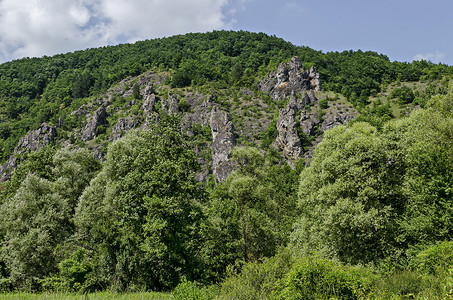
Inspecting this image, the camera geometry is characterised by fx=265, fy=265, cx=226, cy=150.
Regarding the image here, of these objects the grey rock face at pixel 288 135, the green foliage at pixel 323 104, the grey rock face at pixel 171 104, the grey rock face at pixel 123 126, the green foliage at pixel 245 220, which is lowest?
the green foliage at pixel 245 220

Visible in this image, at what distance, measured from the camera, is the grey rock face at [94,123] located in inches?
4639

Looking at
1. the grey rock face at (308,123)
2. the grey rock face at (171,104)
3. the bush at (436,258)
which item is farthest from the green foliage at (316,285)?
the grey rock face at (171,104)

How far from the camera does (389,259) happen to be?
54.6ft

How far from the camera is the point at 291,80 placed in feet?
460

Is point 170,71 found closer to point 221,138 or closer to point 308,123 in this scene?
point 221,138

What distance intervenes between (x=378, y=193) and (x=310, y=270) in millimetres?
12519

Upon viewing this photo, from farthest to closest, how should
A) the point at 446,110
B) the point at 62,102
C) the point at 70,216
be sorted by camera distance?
the point at 62,102 < the point at 70,216 < the point at 446,110

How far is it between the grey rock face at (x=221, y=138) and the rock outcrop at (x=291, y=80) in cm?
4162

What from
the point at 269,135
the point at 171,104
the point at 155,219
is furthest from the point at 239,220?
the point at 171,104

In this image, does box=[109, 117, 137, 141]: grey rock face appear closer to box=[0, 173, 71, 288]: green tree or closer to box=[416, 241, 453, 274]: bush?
box=[0, 173, 71, 288]: green tree

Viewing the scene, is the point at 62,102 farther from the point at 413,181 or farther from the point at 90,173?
the point at 413,181

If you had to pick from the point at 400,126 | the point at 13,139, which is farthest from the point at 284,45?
the point at 400,126

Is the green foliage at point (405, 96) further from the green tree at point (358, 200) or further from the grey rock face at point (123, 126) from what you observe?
the grey rock face at point (123, 126)

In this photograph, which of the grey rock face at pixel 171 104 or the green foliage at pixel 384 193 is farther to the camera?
the grey rock face at pixel 171 104
